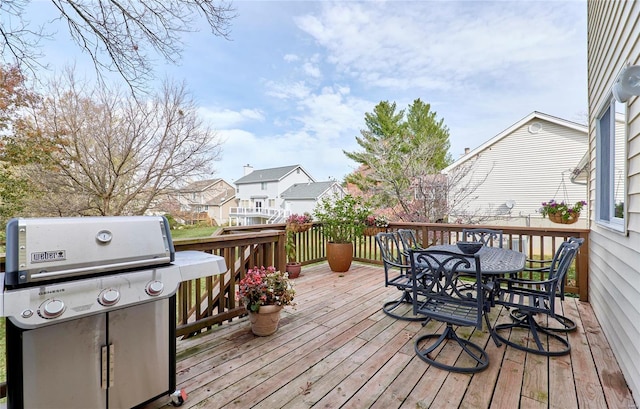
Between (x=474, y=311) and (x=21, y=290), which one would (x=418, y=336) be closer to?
(x=474, y=311)

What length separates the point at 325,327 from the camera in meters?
2.96

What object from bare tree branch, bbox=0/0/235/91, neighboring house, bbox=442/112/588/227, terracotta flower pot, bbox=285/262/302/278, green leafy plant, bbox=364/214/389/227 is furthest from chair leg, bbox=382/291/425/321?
neighboring house, bbox=442/112/588/227

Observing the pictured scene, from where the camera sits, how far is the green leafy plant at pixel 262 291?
269 centimetres

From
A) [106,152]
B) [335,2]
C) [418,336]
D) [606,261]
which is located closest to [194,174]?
[106,152]

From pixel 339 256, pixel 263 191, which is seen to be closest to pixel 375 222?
pixel 339 256

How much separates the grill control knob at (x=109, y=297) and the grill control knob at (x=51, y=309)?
0.45ft

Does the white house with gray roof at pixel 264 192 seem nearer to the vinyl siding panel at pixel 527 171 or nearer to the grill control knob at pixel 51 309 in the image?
the vinyl siding panel at pixel 527 171

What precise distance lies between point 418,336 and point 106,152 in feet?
29.9

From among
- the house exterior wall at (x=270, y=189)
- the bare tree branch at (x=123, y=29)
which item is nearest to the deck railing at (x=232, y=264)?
the bare tree branch at (x=123, y=29)

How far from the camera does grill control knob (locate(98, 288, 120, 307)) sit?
1399mm

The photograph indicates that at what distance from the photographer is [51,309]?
126 cm

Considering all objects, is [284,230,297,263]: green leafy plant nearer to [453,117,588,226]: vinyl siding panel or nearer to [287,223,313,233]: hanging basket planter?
[287,223,313,233]: hanging basket planter

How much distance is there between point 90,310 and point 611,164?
165 inches

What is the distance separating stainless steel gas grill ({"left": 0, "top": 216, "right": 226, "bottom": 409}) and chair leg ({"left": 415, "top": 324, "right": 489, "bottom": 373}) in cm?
183
